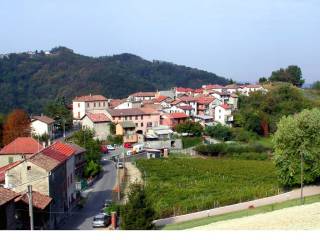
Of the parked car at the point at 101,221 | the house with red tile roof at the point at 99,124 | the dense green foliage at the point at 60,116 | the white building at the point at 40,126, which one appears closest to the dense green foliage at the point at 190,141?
the house with red tile roof at the point at 99,124

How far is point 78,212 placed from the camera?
21.7m

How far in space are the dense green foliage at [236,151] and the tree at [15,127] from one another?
47.2ft

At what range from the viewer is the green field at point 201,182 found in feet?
72.5

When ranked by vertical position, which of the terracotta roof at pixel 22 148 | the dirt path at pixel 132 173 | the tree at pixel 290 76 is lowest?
the dirt path at pixel 132 173

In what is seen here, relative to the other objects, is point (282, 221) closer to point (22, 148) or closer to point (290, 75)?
point (22, 148)

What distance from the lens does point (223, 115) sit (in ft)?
172

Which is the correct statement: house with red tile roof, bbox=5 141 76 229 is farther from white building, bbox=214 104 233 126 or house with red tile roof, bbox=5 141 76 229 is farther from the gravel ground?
white building, bbox=214 104 233 126

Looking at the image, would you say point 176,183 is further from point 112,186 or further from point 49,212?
point 49,212

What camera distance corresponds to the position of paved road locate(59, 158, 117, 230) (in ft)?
62.4

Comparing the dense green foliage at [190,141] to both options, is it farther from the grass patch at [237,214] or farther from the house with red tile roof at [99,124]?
the grass patch at [237,214]

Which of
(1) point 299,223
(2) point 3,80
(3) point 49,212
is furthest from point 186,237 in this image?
(2) point 3,80

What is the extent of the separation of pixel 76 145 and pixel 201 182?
8556 millimetres

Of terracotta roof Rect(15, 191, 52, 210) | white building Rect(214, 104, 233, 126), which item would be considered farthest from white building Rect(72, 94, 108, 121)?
terracotta roof Rect(15, 191, 52, 210)

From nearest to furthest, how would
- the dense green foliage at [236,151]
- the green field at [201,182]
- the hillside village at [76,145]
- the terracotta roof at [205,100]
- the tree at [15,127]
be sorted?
the hillside village at [76,145] < the green field at [201,182] < the tree at [15,127] < the dense green foliage at [236,151] < the terracotta roof at [205,100]
